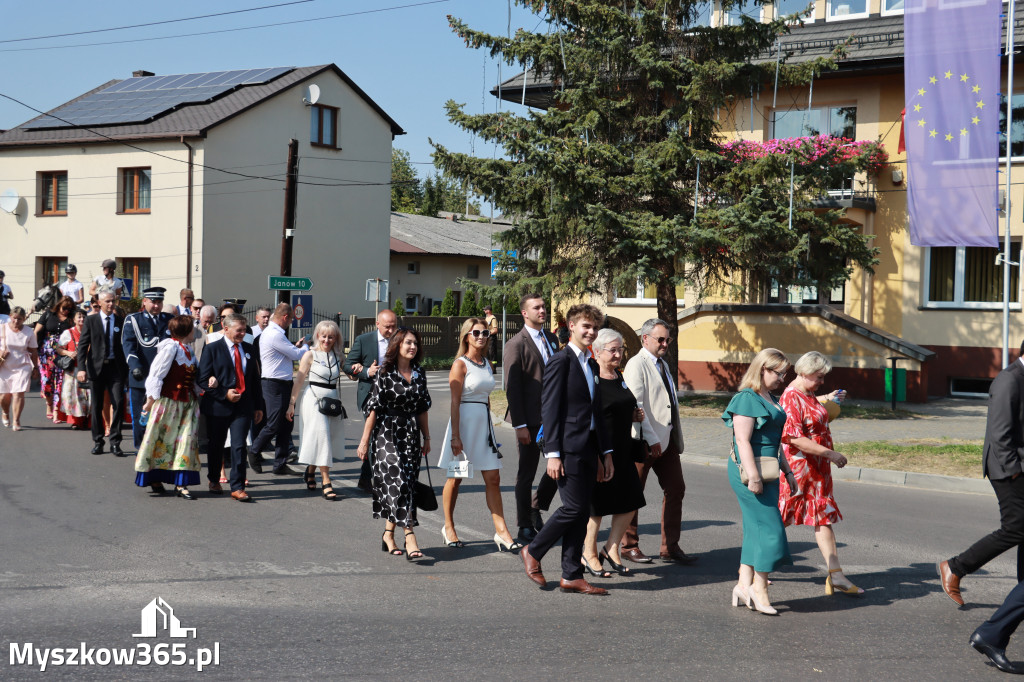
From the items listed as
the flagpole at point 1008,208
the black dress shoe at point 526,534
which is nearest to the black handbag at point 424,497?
the black dress shoe at point 526,534

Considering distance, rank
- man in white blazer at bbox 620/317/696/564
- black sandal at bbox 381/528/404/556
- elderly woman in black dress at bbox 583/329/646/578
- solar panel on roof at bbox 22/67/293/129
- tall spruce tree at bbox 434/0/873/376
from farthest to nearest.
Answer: solar panel on roof at bbox 22/67/293/129 < tall spruce tree at bbox 434/0/873/376 < black sandal at bbox 381/528/404/556 < man in white blazer at bbox 620/317/696/564 < elderly woman in black dress at bbox 583/329/646/578

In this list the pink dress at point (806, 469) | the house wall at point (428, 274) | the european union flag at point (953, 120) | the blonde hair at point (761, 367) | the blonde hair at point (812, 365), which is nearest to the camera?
the blonde hair at point (761, 367)

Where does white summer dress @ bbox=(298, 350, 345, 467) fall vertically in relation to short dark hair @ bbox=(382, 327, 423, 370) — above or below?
below

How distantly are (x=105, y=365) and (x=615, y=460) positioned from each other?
7.87 metres

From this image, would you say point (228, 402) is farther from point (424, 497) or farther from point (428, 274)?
point (428, 274)

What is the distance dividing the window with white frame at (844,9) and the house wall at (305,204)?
2041 centimetres

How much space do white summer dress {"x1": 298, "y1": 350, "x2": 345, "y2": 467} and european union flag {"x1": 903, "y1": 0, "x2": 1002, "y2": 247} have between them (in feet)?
29.4

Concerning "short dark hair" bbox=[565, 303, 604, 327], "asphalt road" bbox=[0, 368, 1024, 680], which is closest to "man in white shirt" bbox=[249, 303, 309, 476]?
"asphalt road" bbox=[0, 368, 1024, 680]

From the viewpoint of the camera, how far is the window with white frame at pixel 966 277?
71.5ft

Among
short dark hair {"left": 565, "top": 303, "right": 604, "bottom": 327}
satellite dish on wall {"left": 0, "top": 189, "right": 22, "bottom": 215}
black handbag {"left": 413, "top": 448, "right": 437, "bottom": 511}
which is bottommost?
black handbag {"left": 413, "top": 448, "right": 437, "bottom": 511}

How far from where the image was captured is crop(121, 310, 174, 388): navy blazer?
11578mm

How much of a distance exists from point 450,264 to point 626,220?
109ft

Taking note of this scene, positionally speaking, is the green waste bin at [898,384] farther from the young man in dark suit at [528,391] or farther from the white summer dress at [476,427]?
the white summer dress at [476,427]

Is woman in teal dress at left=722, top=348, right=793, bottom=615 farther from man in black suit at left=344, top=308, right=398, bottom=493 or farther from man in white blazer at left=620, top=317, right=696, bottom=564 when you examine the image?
man in black suit at left=344, top=308, right=398, bottom=493
